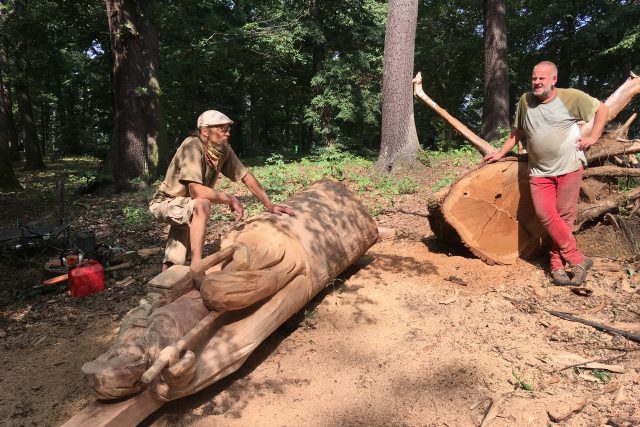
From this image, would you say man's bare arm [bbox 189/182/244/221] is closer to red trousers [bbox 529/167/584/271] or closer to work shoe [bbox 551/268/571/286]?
red trousers [bbox 529/167/584/271]

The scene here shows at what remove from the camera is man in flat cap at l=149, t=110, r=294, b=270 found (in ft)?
12.1

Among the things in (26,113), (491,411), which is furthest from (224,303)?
(26,113)

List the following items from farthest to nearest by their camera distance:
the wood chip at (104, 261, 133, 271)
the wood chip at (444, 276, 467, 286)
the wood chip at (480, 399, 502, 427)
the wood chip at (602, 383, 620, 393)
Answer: the wood chip at (104, 261, 133, 271) → the wood chip at (444, 276, 467, 286) → the wood chip at (602, 383, 620, 393) → the wood chip at (480, 399, 502, 427)

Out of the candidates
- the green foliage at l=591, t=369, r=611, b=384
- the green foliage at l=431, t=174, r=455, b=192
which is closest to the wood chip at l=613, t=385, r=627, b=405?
the green foliage at l=591, t=369, r=611, b=384

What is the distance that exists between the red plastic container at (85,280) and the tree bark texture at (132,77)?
21.2 ft

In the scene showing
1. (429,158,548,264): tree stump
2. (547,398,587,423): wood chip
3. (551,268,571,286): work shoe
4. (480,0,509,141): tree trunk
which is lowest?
(547,398,587,423): wood chip

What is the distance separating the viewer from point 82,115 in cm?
3188

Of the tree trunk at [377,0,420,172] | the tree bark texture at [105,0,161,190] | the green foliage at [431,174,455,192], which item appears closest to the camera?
the green foliage at [431,174,455,192]

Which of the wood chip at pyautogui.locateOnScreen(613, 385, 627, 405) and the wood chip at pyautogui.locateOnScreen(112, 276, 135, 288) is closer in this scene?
the wood chip at pyautogui.locateOnScreen(613, 385, 627, 405)

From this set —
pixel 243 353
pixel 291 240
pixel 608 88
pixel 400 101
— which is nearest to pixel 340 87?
pixel 400 101

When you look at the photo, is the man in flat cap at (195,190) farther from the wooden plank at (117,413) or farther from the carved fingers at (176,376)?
the wooden plank at (117,413)

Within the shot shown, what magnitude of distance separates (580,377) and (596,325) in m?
0.70

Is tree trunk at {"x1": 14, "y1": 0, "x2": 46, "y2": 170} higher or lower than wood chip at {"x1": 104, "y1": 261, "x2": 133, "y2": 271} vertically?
higher

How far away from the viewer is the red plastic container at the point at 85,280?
4711 mm
